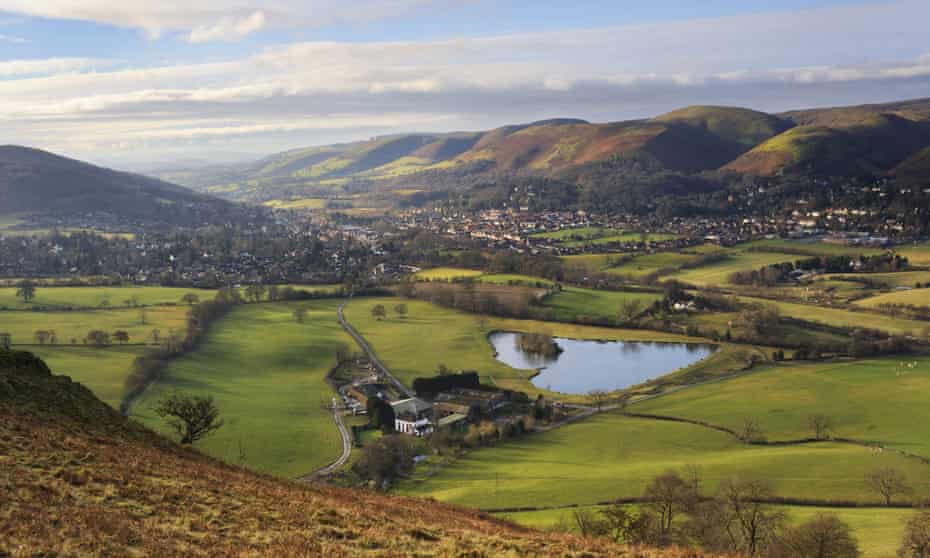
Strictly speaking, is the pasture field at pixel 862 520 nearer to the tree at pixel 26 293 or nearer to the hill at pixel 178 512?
the hill at pixel 178 512

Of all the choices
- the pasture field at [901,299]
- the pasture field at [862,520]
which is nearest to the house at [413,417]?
the pasture field at [862,520]

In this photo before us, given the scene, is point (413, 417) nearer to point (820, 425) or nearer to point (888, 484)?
point (820, 425)

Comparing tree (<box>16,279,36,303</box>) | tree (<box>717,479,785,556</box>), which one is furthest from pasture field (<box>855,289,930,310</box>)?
tree (<box>16,279,36,303</box>)

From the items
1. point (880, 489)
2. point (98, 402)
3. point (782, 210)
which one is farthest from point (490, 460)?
point (782, 210)

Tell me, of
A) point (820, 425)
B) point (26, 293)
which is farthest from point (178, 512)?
point (26, 293)

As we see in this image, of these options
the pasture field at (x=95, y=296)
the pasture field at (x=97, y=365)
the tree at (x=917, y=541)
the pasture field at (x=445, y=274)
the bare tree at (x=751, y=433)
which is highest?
the pasture field at (x=445, y=274)

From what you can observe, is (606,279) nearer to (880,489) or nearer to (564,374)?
(564,374)
